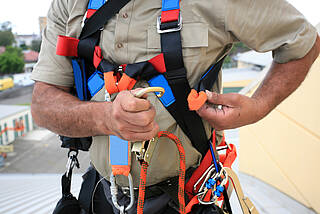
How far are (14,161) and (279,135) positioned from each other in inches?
420

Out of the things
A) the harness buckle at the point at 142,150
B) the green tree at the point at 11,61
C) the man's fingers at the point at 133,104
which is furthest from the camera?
the green tree at the point at 11,61

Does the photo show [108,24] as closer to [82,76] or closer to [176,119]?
[82,76]

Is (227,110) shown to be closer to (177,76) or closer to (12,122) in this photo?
(177,76)

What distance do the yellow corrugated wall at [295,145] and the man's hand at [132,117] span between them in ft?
5.09

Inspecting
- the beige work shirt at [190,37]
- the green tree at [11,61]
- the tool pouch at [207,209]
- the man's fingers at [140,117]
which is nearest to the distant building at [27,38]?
the green tree at [11,61]

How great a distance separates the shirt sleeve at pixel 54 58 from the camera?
107 centimetres

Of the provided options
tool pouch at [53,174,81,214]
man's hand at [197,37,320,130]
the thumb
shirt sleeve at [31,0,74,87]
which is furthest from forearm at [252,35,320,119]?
tool pouch at [53,174,81,214]

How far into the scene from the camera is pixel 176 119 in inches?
37.5

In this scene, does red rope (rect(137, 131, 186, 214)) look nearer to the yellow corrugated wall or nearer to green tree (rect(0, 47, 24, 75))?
the yellow corrugated wall

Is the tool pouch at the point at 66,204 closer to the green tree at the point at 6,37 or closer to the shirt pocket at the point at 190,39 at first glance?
the shirt pocket at the point at 190,39

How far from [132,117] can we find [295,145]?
1.94 meters

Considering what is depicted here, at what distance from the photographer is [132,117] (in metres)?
0.71

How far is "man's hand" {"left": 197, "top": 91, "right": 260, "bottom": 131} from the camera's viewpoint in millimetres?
900

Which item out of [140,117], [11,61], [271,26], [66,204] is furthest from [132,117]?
[11,61]
